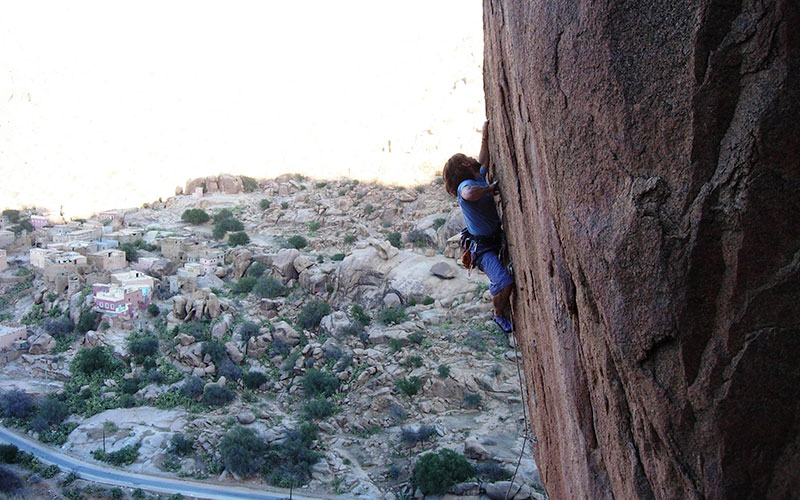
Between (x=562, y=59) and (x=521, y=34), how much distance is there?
55 cm

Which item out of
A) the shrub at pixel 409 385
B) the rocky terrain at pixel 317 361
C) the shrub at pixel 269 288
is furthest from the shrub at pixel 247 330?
the shrub at pixel 409 385

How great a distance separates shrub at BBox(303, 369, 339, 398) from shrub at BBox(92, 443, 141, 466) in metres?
5.02

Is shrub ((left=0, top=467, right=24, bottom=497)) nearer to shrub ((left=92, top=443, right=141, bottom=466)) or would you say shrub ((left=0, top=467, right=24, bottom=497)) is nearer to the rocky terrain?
the rocky terrain

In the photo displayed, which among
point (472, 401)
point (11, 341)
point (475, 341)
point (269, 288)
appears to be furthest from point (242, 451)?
point (11, 341)

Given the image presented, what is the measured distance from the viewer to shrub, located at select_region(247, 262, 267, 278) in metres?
26.9

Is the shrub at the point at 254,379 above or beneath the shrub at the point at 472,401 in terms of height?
above

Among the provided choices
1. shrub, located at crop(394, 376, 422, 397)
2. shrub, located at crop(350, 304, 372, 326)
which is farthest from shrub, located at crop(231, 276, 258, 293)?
shrub, located at crop(394, 376, 422, 397)

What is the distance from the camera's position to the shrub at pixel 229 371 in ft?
66.6

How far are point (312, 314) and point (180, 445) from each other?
7.23 m

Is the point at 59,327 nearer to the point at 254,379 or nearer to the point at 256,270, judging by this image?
the point at 256,270

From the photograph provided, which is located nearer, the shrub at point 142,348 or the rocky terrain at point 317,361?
the rocky terrain at point 317,361

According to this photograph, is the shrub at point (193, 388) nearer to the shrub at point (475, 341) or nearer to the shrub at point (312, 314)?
the shrub at point (312, 314)

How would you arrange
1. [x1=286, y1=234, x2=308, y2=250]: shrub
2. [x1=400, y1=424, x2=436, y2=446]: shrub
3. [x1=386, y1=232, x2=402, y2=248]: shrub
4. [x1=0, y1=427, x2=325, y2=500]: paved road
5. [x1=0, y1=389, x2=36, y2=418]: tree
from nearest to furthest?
1. [x1=0, y1=427, x2=325, y2=500]: paved road
2. [x1=400, y1=424, x2=436, y2=446]: shrub
3. [x1=0, y1=389, x2=36, y2=418]: tree
4. [x1=386, y1=232, x2=402, y2=248]: shrub
5. [x1=286, y1=234, x2=308, y2=250]: shrub

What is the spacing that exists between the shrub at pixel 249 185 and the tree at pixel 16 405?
25999mm
